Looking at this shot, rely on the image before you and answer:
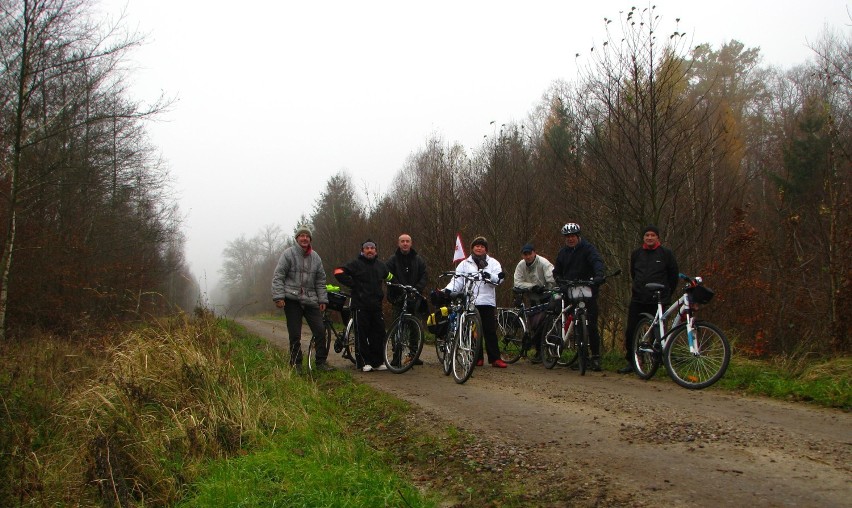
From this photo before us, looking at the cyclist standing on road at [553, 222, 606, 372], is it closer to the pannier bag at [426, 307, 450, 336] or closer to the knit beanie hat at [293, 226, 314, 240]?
the pannier bag at [426, 307, 450, 336]

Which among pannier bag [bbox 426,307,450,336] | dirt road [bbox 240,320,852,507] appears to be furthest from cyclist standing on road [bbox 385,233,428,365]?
dirt road [bbox 240,320,852,507]

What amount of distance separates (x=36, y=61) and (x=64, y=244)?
18.7ft

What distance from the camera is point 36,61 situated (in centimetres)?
1421

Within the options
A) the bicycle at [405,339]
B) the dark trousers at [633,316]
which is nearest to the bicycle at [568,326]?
the dark trousers at [633,316]

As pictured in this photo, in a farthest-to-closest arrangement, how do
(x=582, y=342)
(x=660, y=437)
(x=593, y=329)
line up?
(x=593, y=329) → (x=582, y=342) → (x=660, y=437)

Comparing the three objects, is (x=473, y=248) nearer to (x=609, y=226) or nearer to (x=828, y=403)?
(x=609, y=226)

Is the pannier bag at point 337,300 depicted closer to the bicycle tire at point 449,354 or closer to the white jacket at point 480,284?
the white jacket at point 480,284

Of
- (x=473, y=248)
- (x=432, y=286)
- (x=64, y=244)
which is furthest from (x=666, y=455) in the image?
(x=64, y=244)

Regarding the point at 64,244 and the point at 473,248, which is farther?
the point at 64,244

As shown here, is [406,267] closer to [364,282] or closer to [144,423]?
[364,282]

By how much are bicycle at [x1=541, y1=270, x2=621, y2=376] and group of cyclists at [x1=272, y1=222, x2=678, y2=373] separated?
159 millimetres

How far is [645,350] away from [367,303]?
13.2 feet

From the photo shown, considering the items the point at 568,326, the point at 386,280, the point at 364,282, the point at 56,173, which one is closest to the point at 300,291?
the point at 364,282

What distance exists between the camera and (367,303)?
8.88m
